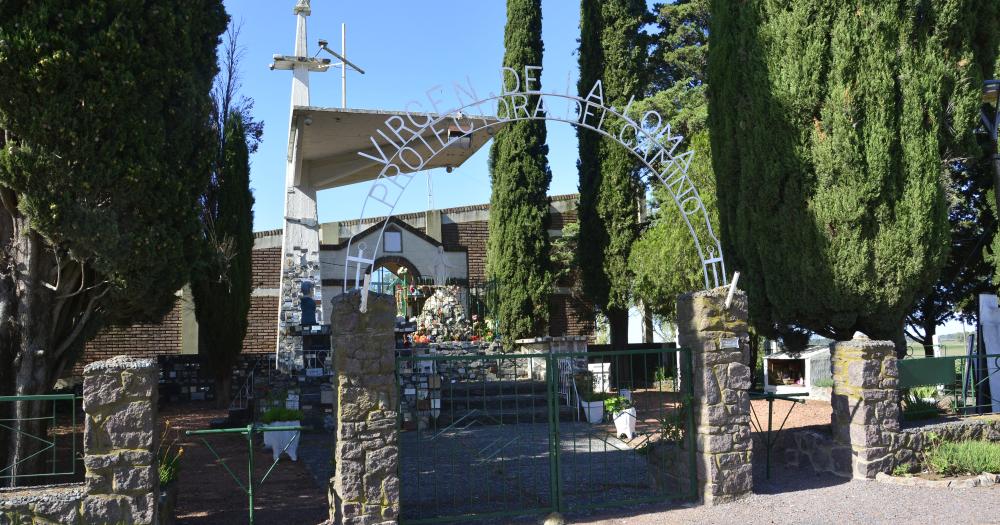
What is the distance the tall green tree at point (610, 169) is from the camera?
17016mm

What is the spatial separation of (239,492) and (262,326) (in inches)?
470

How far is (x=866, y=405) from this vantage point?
7.57 m

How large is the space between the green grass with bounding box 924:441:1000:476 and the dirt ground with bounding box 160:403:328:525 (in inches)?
238

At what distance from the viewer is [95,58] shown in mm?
6250

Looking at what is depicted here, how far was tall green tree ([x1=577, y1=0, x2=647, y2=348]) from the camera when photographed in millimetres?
17016

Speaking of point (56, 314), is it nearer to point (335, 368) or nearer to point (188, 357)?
point (335, 368)

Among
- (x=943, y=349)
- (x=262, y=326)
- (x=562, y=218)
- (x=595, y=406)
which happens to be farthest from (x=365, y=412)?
(x=562, y=218)

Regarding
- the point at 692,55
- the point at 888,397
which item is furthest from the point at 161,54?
the point at 692,55

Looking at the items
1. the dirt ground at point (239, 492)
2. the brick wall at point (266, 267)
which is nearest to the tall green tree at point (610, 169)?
the brick wall at point (266, 267)

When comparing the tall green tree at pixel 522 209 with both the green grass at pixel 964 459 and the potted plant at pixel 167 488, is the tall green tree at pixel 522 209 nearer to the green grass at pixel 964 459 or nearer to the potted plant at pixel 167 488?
the green grass at pixel 964 459

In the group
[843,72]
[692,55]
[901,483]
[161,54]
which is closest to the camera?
[161,54]

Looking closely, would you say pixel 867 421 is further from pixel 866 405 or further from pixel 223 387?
pixel 223 387

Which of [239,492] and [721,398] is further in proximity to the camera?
[239,492]

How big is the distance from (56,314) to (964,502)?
8.18 metres
